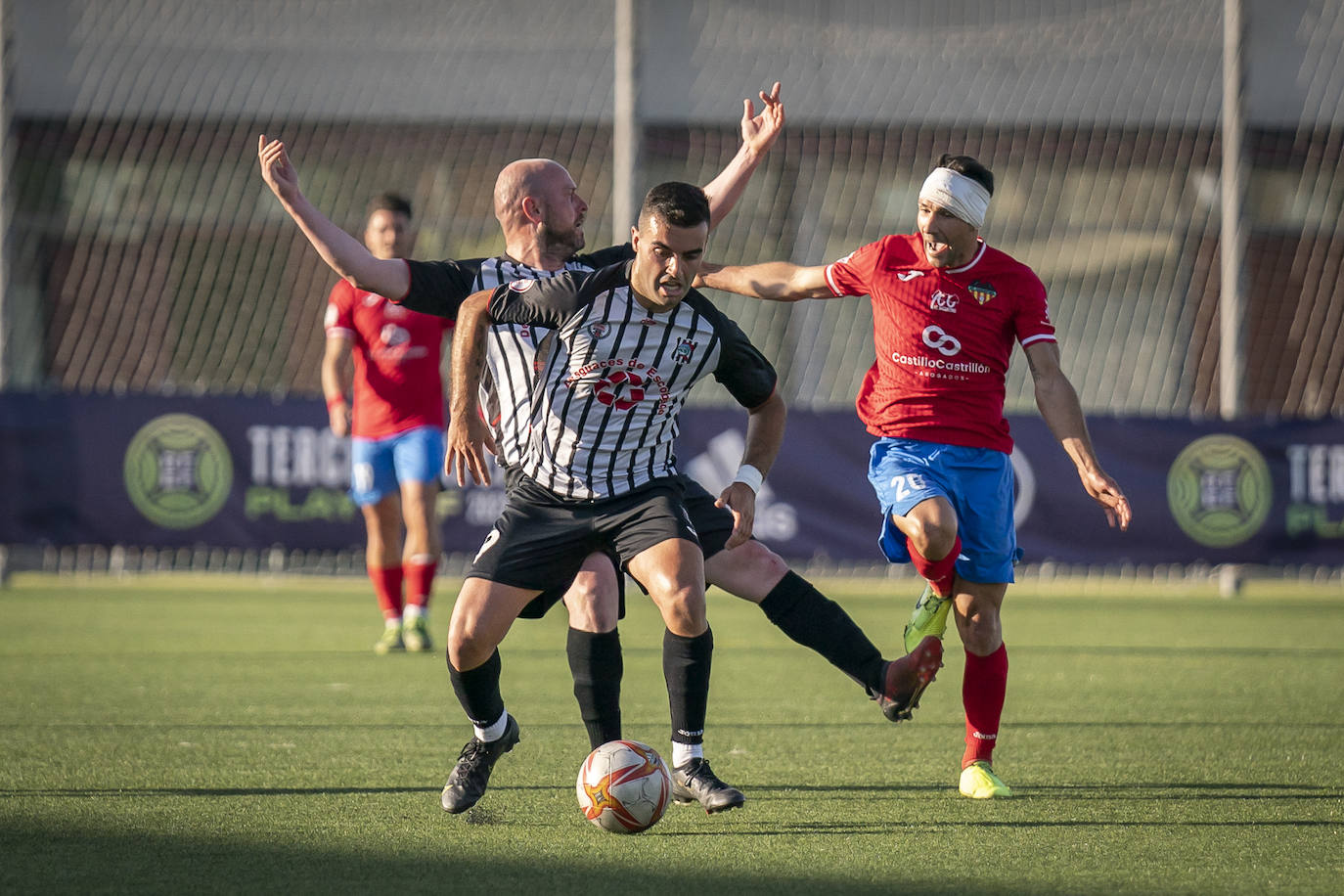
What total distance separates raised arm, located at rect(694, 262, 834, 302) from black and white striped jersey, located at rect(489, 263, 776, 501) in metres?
0.59

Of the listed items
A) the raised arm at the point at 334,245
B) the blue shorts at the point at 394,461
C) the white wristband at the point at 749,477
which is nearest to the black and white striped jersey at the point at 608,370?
the white wristband at the point at 749,477

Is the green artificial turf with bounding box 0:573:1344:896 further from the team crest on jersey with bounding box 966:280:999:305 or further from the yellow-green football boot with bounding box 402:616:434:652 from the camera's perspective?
the team crest on jersey with bounding box 966:280:999:305

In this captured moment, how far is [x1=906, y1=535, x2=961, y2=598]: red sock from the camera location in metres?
4.88

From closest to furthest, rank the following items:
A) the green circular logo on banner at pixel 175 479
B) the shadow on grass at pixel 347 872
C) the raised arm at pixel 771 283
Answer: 1. the shadow on grass at pixel 347 872
2. the raised arm at pixel 771 283
3. the green circular logo on banner at pixel 175 479

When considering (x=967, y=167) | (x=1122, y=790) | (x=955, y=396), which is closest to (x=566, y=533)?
(x=955, y=396)

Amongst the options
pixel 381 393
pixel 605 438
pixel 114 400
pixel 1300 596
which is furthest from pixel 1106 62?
pixel 605 438

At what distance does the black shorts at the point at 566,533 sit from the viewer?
4.38 m

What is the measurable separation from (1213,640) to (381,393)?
5.24 m

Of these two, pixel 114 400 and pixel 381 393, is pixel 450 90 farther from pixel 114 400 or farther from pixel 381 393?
pixel 381 393

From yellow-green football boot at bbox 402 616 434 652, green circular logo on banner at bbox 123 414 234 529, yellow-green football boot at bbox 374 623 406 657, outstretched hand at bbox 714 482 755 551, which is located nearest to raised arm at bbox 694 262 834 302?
outstretched hand at bbox 714 482 755 551

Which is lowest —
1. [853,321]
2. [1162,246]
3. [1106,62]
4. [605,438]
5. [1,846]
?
[1,846]

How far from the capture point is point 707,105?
1312 centimetres

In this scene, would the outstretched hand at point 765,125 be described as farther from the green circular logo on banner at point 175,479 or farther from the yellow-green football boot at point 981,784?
the green circular logo on banner at point 175,479

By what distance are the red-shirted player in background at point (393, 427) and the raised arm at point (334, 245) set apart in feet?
13.1
